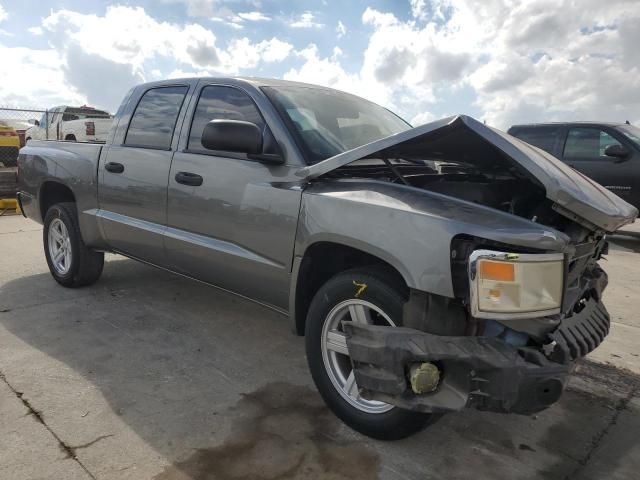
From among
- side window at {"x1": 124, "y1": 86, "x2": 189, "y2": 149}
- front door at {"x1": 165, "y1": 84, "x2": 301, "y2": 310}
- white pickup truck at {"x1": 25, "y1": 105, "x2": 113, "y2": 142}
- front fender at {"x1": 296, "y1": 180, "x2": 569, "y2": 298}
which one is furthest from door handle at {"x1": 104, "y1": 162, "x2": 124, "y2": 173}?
white pickup truck at {"x1": 25, "y1": 105, "x2": 113, "y2": 142}

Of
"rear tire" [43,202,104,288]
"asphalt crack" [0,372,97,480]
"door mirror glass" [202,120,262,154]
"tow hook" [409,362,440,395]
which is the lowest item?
"asphalt crack" [0,372,97,480]

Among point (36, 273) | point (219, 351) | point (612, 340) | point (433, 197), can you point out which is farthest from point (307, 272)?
point (36, 273)

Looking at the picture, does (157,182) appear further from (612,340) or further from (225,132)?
(612,340)

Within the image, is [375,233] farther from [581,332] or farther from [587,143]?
[587,143]

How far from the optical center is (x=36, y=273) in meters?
5.58

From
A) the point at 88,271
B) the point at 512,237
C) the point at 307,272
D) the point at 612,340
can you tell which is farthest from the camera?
the point at 88,271

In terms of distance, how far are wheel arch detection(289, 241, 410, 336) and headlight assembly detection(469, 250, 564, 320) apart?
73 centimetres

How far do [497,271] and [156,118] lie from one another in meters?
2.99

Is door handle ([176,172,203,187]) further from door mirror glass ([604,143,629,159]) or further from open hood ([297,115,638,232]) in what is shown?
door mirror glass ([604,143,629,159])

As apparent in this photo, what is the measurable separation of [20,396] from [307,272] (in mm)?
1745

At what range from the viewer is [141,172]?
3994 millimetres

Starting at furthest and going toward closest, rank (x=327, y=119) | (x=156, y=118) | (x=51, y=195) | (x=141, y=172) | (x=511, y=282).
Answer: (x=51, y=195) → (x=156, y=118) → (x=141, y=172) → (x=327, y=119) → (x=511, y=282)

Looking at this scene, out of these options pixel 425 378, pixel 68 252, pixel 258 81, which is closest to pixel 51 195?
pixel 68 252

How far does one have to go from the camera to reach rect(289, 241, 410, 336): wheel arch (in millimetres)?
2857
